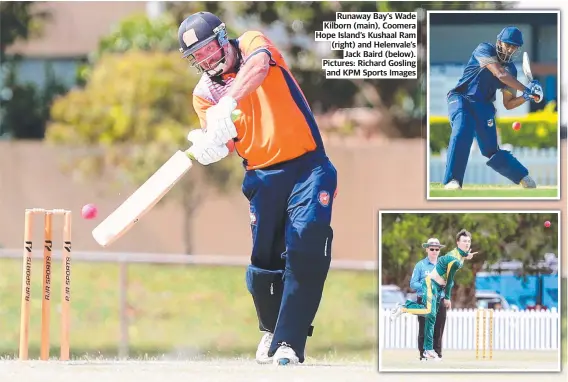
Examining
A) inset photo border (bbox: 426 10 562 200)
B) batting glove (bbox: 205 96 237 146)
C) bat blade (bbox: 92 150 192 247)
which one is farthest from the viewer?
inset photo border (bbox: 426 10 562 200)

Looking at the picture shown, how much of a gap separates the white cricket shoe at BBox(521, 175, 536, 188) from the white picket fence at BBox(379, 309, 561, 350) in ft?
2.85

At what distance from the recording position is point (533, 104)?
9039 mm

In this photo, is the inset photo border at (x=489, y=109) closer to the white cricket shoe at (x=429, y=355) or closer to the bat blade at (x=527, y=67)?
the bat blade at (x=527, y=67)

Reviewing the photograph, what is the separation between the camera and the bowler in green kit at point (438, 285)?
29.2 feet

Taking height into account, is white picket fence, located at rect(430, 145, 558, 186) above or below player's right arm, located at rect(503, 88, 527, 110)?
below

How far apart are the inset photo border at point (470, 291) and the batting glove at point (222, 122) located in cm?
150

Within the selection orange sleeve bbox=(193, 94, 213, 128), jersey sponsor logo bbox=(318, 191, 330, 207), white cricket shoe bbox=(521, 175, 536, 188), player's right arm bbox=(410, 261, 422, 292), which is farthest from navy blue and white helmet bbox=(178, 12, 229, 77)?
white cricket shoe bbox=(521, 175, 536, 188)

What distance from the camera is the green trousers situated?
8906 millimetres

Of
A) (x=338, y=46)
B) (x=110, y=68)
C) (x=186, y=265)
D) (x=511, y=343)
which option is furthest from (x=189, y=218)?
(x=511, y=343)

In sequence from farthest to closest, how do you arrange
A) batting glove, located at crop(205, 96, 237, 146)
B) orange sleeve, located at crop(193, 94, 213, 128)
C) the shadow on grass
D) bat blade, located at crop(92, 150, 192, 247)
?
the shadow on grass → orange sleeve, located at crop(193, 94, 213, 128) → bat blade, located at crop(92, 150, 192, 247) → batting glove, located at crop(205, 96, 237, 146)

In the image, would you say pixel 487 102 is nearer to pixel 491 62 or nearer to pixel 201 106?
pixel 491 62

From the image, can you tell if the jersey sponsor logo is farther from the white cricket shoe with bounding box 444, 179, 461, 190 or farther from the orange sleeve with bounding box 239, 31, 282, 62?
the white cricket shoe with bounding box 444, 179, 461, 190

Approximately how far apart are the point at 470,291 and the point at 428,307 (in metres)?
0.31

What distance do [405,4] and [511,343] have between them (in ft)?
8.00
